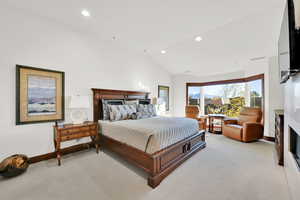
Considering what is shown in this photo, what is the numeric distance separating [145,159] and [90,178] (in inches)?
37.8

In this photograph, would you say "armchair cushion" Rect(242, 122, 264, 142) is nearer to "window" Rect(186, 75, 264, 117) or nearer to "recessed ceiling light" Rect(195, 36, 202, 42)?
"window" Rect(186, 75, 264, 117)

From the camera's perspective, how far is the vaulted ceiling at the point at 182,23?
8.13ft

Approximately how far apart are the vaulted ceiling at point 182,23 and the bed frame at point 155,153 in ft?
5.69

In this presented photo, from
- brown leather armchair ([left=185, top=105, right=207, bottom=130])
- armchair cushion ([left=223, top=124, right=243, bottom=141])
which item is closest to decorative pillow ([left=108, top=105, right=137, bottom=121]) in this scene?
brown leather armchair ([left=185, top=105, right=207, bottom=130])

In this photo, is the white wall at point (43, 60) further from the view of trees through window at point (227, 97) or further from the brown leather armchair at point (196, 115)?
the view of trees through window at point (227, 97)

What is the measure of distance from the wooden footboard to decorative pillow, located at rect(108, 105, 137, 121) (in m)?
0.55

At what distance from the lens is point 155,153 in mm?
2002

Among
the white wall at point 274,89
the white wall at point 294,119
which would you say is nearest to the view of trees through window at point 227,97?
the white wall at point 274,89

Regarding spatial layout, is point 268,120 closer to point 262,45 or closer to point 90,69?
point 262,45

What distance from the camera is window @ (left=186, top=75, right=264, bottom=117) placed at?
4.63m

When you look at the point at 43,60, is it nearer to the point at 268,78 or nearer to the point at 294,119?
the point at 294,119

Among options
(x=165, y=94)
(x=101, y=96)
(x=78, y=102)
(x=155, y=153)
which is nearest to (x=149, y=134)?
(x=155, y=153)

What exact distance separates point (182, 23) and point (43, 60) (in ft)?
10.6

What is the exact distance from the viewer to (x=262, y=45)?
349 centimetres
